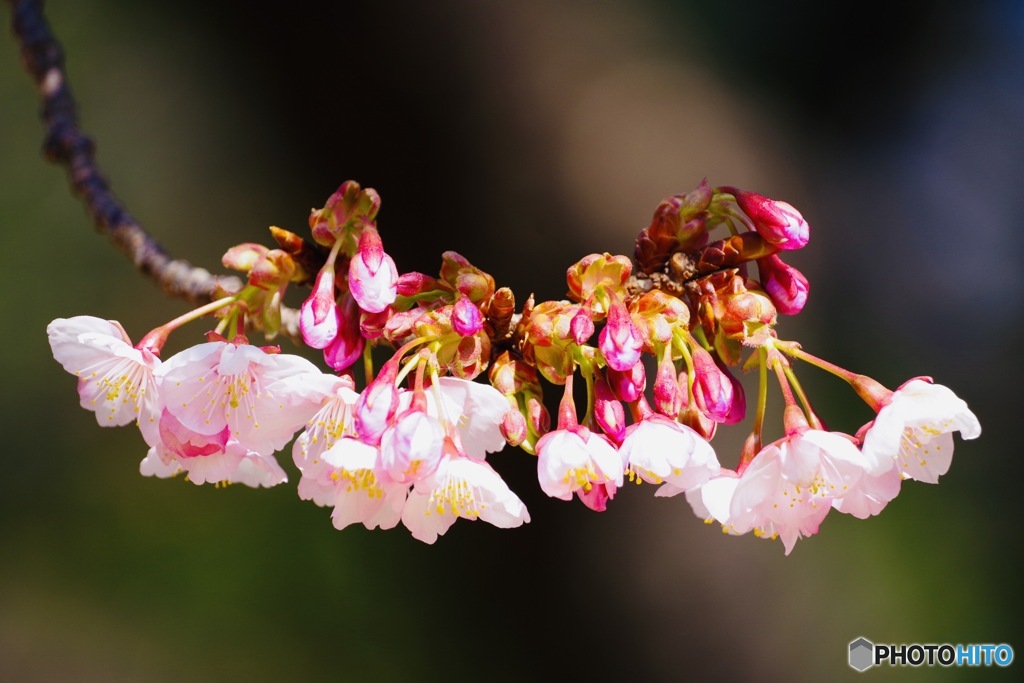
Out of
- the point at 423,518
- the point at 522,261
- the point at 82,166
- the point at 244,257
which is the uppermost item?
the point at 522,261

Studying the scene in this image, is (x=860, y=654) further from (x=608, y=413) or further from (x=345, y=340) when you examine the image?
(x=345, y=340)

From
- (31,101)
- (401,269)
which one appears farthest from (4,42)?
(401,269)

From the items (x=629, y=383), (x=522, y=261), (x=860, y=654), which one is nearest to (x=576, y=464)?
(x=629, y=383)

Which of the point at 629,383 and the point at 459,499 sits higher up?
the point at 629,383

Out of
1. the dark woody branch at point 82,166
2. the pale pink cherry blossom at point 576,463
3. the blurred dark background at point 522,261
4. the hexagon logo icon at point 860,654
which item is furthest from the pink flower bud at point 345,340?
the hexagon logo icon at point 860,654

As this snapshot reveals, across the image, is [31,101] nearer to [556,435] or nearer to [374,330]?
[374,330]

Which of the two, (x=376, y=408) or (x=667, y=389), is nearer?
(x=376, y=408)

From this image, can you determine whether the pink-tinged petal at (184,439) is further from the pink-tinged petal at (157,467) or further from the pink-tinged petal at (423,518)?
the pink-tinged petal at (423,518)
